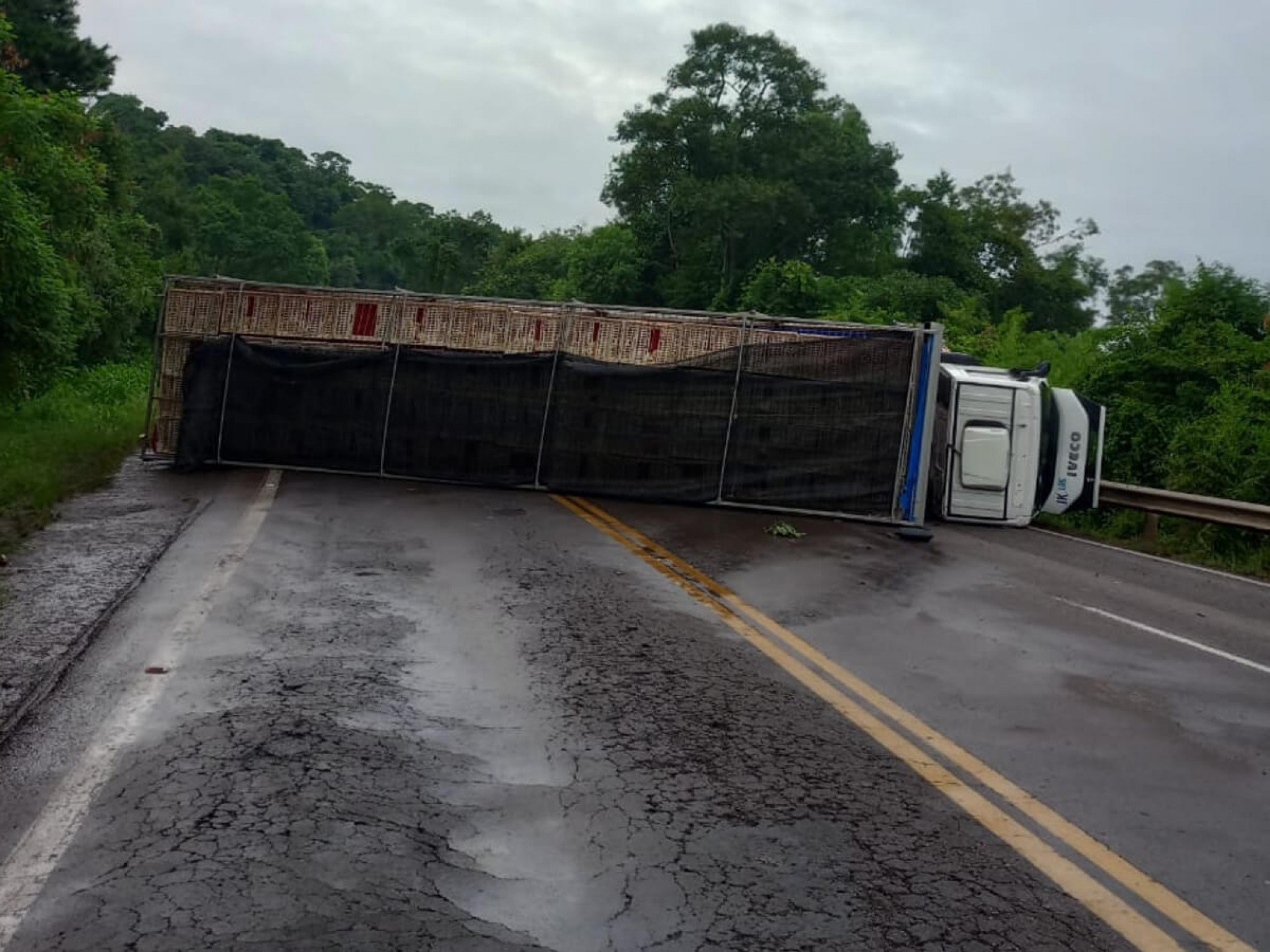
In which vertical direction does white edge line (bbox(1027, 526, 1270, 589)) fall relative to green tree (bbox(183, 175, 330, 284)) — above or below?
below

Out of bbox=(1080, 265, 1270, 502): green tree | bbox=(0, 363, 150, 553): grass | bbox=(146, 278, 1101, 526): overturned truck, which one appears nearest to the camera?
bbox=(0, 363, 150, 553): grass

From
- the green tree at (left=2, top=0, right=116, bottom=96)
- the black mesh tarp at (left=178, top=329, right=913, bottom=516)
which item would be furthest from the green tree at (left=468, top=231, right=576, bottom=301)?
the black mesh tarp at (left=178, top=329, right=913, bottom=516)

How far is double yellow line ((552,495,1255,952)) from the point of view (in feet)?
13.3

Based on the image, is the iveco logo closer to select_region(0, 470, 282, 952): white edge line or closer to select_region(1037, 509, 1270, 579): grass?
select_region(1037, 509, 1270, 579): grass

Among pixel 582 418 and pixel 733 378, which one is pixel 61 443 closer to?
pixel 582 418

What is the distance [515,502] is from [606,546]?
3.47m

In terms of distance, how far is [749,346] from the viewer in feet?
50.8

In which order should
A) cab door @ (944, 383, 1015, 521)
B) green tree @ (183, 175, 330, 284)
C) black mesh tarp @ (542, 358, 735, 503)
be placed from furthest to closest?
green tree @ (183, 175, 330, 284), cab door @ (944, 383, 1015, 521), black mesh tarp @ (542, 358, 735, 503)

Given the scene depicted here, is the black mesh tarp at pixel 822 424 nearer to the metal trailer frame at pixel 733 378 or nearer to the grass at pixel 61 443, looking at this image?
the metal trailer frame at pixel 733 378

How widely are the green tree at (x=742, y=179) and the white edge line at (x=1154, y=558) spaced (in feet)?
142

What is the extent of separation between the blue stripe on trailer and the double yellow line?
6.25m

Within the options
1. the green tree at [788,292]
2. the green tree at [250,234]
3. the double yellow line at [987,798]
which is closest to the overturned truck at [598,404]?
the double yellow line at [987,798]

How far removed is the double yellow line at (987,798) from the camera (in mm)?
4066

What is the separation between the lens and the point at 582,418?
16.1 m
